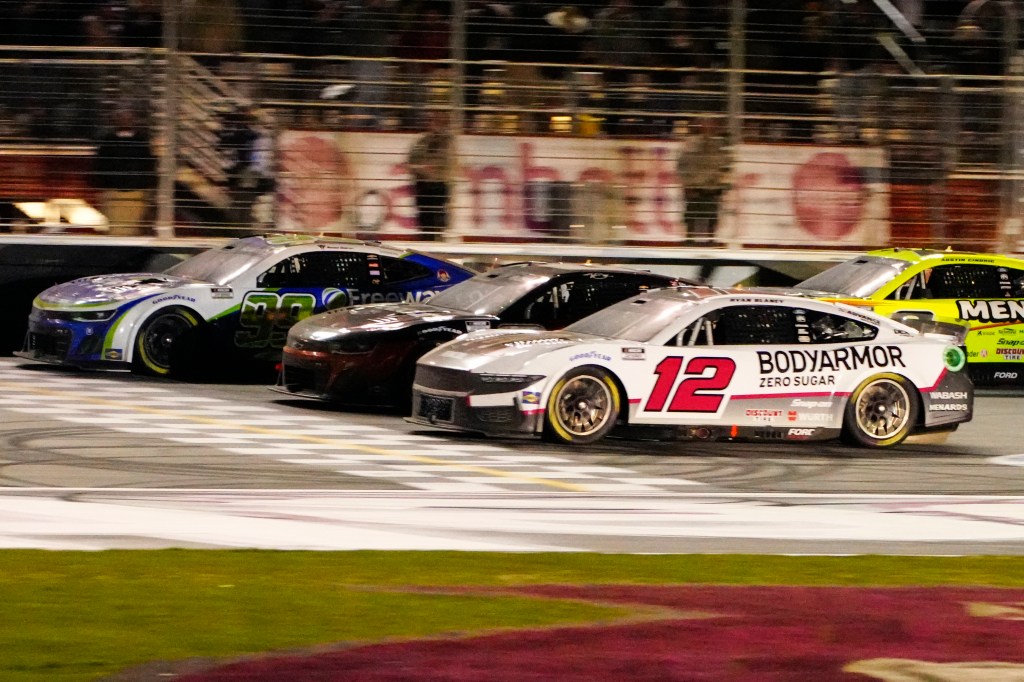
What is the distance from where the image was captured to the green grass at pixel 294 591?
5926 millimetres

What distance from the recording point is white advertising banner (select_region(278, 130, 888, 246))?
17.2m

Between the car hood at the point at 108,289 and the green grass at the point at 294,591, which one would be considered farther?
the car hood at the point at 108,289

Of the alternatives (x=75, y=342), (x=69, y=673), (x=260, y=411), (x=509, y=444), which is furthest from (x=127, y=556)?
(x=75, y=342)

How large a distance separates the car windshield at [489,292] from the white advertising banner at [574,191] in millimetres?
2687

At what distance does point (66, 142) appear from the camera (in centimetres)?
1673

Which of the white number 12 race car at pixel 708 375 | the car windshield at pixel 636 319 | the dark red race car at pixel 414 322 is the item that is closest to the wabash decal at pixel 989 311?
the dark red race car at pixel 414 322

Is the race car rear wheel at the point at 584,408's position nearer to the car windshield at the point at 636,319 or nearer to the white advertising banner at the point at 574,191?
the car windshield at the point at 636,319

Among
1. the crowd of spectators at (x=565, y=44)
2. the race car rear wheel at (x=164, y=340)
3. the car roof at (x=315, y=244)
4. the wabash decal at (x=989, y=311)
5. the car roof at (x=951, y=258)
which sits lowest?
the race car rear wheel at (x=164, y=340)

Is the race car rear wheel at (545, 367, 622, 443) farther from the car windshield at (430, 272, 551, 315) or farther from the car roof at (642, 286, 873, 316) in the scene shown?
the car windshield at (430, 272, 551, 315)

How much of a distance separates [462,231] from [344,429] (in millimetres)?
5279

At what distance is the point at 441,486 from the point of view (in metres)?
10.2

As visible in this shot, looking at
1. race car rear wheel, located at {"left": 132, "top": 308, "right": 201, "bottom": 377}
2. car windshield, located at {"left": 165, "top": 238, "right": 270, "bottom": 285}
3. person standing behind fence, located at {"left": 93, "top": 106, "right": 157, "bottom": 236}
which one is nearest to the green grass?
race car rear wheel, located at {"left": 132, "top": 308, "right": 201, "bottom": 377}

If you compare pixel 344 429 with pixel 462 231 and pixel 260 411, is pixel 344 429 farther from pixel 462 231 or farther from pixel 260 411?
pixel 462 231

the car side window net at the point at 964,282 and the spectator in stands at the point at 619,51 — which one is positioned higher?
the spectator in stands at the point at 619,51
